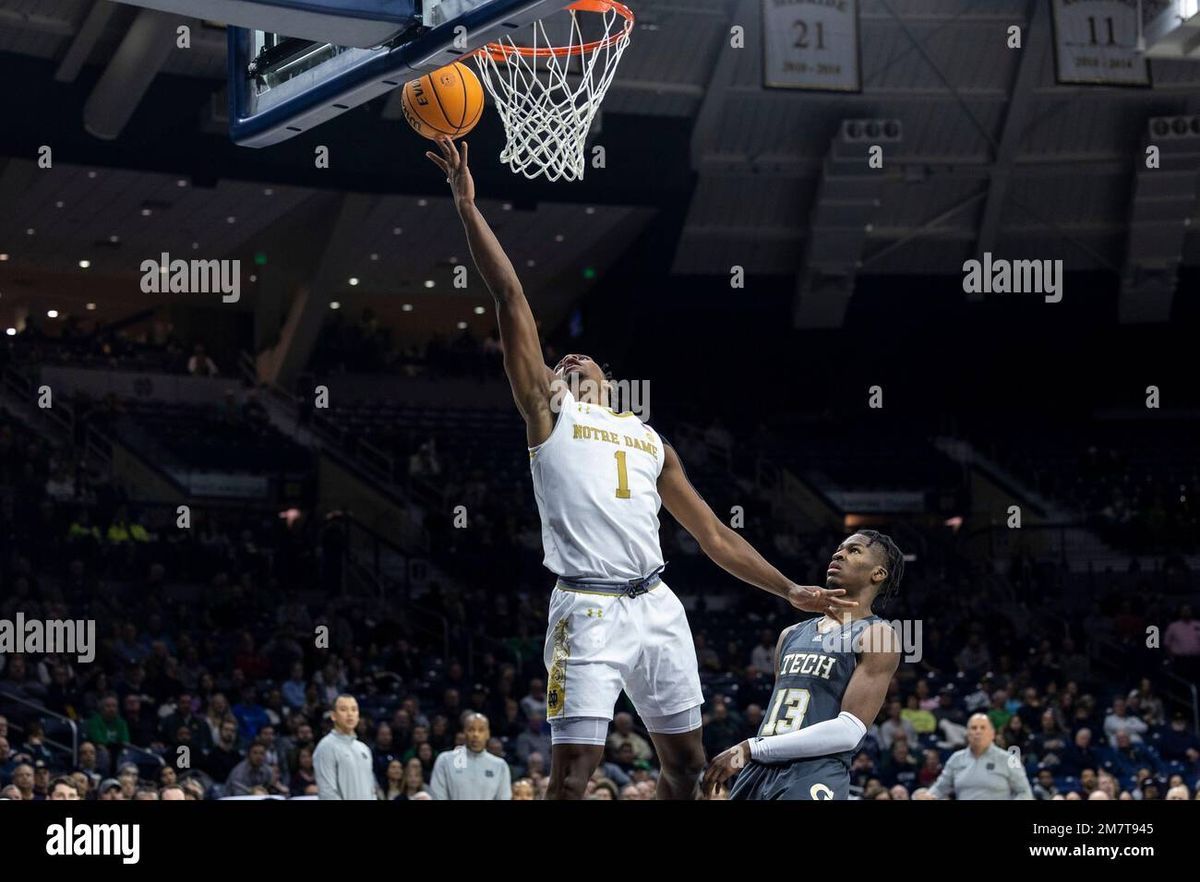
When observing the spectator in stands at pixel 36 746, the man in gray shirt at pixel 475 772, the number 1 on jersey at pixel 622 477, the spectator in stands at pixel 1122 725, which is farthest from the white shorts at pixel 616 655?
the spectator in stands at pixel 1122 725

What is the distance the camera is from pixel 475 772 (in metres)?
10.2

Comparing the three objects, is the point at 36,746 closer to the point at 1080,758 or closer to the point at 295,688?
the point at 295,688

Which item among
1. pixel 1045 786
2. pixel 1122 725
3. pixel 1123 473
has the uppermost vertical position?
pixel 1123 473

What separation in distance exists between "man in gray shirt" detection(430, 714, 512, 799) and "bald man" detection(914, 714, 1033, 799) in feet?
8.77

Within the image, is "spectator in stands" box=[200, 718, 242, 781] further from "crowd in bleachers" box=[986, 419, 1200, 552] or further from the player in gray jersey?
"crowd in bleachers" box=[986, 419, 1200, 552]

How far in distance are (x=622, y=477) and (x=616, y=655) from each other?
1.98ft

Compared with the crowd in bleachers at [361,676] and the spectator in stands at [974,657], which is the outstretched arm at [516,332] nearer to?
the crowd in bleachers at [361,676]

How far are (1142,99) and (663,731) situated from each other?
67.4 ft

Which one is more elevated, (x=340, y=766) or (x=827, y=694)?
(x=827, y=694)

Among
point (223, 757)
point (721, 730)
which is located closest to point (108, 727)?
point (223, 757)

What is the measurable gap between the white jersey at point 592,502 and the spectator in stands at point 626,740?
8.56 m

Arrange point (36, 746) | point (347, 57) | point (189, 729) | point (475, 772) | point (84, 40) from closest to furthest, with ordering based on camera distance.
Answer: point (347, 57)
point (475, 772)
point (36, 746)
point (189, 729)
point (84, 40)

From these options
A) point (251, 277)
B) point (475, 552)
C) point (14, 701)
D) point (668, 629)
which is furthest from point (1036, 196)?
point (668, 629)

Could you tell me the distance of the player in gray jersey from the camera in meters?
4.82
